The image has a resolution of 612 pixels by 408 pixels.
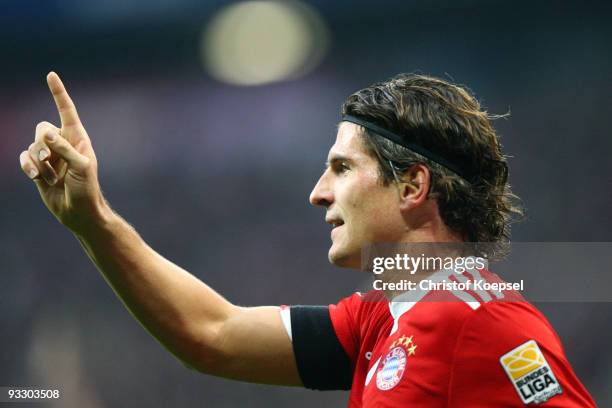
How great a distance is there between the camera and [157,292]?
188 cm

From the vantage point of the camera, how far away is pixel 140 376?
4.27 m

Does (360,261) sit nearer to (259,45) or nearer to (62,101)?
(62,101)

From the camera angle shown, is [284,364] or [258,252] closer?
[284,364]

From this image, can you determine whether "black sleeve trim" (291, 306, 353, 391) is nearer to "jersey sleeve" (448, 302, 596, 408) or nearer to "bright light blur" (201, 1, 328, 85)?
"jersey sleeve" (448, 302, 596, 408)

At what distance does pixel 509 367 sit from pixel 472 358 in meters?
0.07

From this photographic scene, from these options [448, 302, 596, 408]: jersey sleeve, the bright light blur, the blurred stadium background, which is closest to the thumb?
[448, 302, 596, 408]: jersey sleeve

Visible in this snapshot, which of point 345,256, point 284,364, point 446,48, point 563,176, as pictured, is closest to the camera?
point 345,256

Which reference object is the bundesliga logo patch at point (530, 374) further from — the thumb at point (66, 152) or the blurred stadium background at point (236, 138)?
the blurred stadium background at point (236, 138)

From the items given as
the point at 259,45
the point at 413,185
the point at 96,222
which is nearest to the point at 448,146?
the point at 413,185

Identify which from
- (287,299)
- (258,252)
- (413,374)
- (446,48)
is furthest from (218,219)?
(413,374)

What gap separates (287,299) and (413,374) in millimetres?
2780

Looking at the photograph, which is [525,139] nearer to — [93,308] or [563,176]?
[563,176]

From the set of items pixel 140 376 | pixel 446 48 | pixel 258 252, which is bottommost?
pixel 140 376

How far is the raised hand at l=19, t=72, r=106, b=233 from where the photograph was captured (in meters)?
1.62
